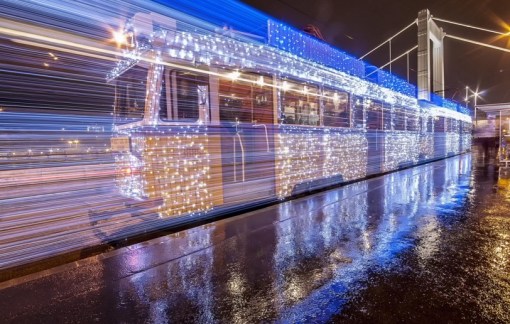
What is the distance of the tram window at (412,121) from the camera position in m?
9.20

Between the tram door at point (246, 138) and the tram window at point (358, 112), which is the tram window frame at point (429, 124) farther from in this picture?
the tram door at point (246, 138)

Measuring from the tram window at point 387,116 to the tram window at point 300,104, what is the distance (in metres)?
3.28

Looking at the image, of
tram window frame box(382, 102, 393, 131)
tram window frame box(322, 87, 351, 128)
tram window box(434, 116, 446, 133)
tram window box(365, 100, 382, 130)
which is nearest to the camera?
tram window frame box(322, 87, 351, 128)

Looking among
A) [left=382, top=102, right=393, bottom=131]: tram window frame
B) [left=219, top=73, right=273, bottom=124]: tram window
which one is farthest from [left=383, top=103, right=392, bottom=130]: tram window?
[left=219, top=73, right=273, bottom=124]: tram window

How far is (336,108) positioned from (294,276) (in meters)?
4.04

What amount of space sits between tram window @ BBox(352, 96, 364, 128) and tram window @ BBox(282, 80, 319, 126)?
4.60 feet

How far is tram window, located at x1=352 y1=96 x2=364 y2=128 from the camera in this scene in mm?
6249

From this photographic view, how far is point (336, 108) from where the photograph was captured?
5727mm

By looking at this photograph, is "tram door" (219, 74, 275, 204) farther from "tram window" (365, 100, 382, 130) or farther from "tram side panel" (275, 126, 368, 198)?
"tram window" (365, 100, 382, 130)

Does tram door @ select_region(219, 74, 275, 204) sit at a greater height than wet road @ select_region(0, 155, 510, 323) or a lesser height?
greater

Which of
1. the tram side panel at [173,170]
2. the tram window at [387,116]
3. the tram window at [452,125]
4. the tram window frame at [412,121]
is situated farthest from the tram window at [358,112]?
the tram window at [452,125]

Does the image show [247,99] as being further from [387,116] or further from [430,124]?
[430,124]

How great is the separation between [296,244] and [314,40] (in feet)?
12.5

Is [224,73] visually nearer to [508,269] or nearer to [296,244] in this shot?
[296,244]
